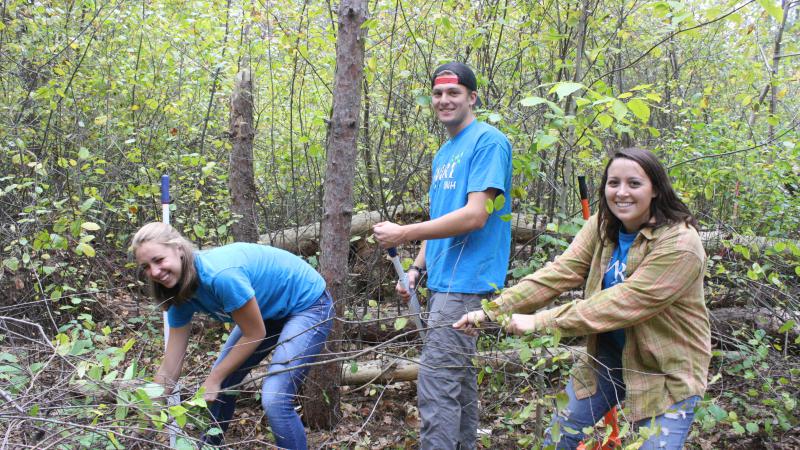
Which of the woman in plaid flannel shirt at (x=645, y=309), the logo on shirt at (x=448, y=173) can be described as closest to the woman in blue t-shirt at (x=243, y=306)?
the logo on shirt at (x=448, y=173)

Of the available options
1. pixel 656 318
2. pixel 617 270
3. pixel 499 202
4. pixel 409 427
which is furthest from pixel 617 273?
pixel 409 427

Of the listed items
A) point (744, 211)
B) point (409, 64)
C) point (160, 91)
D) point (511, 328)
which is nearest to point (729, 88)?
point (744, 211)

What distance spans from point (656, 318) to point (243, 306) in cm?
169

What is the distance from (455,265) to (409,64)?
3.03 meters

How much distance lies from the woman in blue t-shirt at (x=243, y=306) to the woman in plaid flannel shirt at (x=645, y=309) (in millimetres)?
923

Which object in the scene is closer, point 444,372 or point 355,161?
point 444,372

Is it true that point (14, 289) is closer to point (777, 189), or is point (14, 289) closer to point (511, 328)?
point (511, 328)

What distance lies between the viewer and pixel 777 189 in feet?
19.1

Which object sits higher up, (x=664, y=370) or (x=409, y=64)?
(x=409, y=64)

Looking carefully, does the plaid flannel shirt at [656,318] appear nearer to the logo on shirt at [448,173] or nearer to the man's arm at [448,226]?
the man's arm at [448,226]

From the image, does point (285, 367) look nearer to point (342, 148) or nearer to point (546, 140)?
point (342, 148)

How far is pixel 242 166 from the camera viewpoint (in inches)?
195

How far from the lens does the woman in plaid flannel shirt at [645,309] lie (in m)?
2.13

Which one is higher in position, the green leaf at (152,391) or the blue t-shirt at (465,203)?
the blue t-shirt at (465,203)
